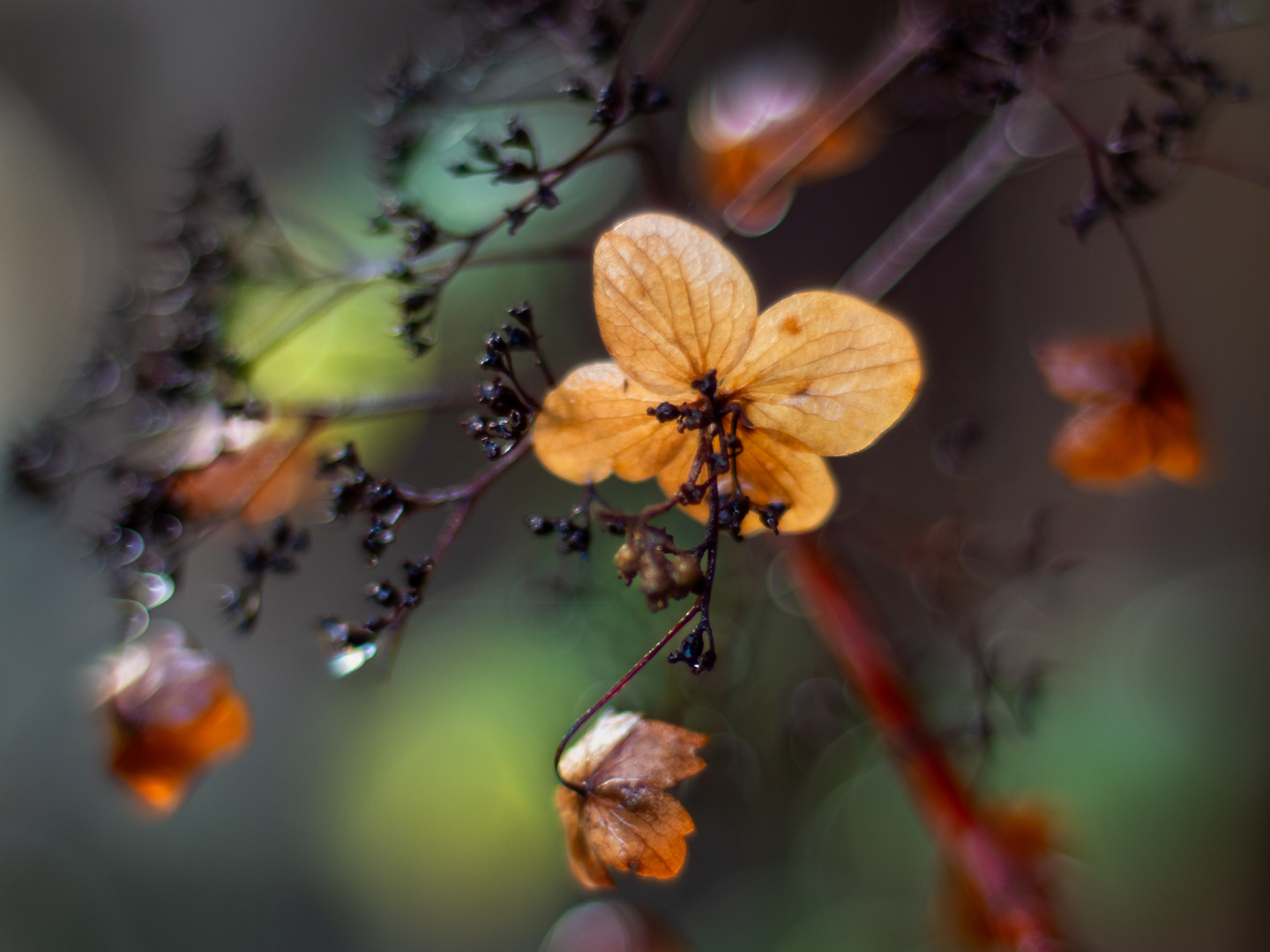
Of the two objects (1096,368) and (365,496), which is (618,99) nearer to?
(365,496)

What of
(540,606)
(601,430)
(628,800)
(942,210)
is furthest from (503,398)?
(540,606)

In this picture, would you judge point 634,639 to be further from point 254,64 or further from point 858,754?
point 254,64

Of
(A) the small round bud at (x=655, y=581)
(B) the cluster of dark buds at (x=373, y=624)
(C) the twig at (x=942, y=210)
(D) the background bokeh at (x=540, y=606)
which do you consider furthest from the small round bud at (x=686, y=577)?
(D) the background bokeh at (x=540, y=606)

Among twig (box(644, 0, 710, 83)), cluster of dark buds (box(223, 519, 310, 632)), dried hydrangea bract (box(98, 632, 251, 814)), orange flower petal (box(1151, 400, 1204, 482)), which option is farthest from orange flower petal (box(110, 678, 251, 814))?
orange flower petal (box(1151, 400, 1204, 482))

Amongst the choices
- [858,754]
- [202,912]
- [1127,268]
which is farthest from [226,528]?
[1127,268]

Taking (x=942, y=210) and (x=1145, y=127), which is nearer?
(x=1145, y=127)

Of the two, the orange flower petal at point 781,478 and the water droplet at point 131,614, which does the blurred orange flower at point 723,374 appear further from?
the water droplet at point 131,614
